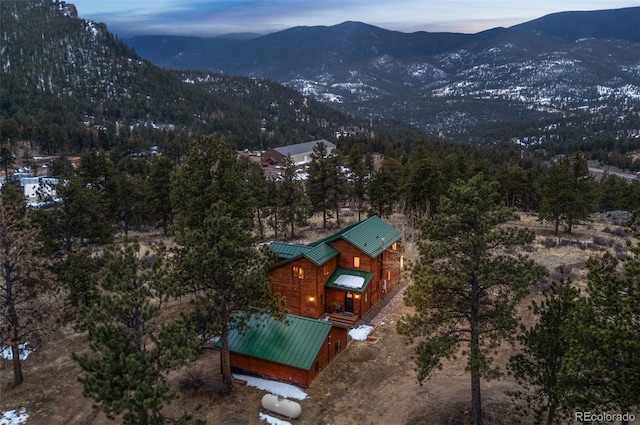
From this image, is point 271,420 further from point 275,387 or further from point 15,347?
point 15,347

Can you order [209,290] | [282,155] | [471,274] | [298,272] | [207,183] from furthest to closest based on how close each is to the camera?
[282,155]
[298,272]
[207,183]
[209,290]
[471,274]

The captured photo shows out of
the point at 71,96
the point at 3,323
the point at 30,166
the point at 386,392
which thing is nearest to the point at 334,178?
the point at 386,392

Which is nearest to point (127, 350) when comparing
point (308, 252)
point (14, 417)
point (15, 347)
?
point (14, 417)

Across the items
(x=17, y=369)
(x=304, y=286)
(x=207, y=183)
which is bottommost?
(x=17, y=369)

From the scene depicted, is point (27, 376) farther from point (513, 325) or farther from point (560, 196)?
point (560, 196)

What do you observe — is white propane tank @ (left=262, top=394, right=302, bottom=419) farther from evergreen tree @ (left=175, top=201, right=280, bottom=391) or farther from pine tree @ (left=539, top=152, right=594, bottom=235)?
pine tree @ (left=539, top=152, right=594, bottom=235)

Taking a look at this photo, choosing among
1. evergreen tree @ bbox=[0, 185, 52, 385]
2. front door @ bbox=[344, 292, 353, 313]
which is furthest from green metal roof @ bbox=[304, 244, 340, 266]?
evergreen tree @ bbox=[0, 185, 52, 385]
